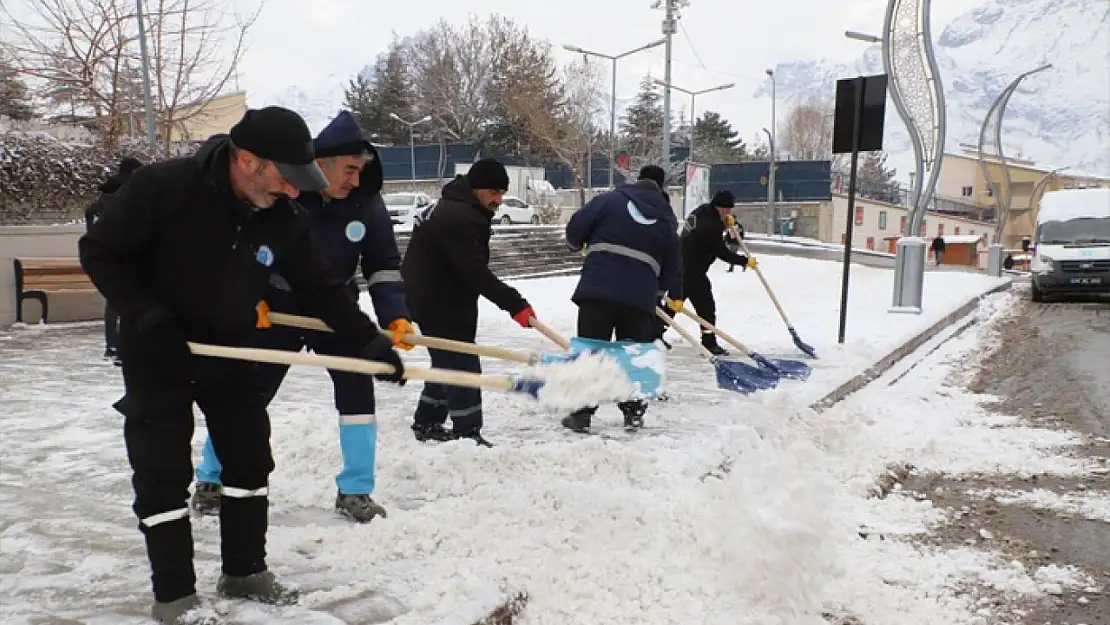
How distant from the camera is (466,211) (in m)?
4.82

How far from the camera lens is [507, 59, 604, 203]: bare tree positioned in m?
42.7

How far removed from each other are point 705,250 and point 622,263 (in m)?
3.50

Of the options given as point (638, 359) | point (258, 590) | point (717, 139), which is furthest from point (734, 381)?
point (717, 139)

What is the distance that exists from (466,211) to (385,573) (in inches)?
87.1

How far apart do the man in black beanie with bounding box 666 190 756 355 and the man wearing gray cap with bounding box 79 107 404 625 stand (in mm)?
6294

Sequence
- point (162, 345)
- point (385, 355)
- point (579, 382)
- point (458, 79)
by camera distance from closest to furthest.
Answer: point (162, 345) → point (385, 355) → point (579, 382) → point (458, 79)

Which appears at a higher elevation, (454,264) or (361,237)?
(361,237)

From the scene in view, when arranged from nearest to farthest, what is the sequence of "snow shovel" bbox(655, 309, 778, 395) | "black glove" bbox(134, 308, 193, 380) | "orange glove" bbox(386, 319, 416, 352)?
"black glove" bbox(134, 308, 193, 380), "orange glove" bbox(386, 319, 416, 352), "snow shovel" bbox(655, 309, 778, 395)

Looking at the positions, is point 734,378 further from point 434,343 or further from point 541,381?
point 434,343

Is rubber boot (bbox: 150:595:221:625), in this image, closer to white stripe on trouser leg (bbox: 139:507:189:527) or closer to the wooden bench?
white stripe on trouser leg (bbox: 139:507:189:527)

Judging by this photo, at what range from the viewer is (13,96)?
20.2m

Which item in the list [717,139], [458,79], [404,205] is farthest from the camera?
[717,139]

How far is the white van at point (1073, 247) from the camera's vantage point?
15102 mm

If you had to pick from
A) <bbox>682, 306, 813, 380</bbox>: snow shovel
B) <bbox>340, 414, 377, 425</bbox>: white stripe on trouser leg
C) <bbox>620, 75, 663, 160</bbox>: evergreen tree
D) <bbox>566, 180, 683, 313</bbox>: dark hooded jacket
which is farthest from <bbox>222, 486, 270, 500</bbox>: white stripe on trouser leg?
<bbox>620, 75, 663, 160</bbox>: evergreen tree
